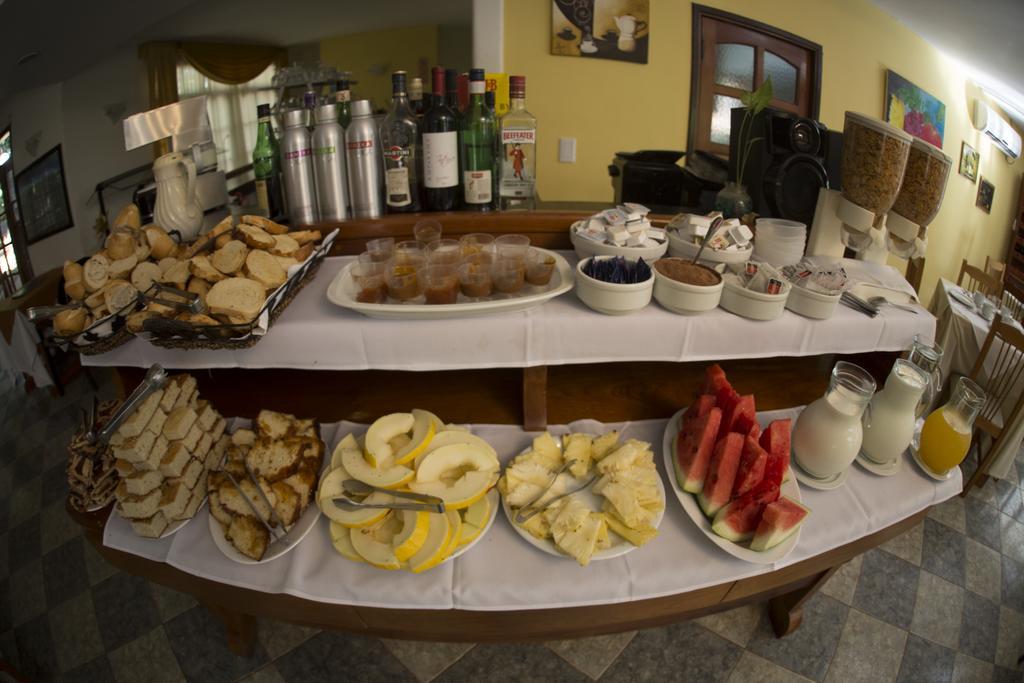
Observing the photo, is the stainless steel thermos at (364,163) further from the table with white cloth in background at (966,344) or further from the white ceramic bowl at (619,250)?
the table with white cloth in background at (966,344)

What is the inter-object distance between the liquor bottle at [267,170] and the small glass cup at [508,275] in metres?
0.76

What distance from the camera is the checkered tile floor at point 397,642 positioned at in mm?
1299

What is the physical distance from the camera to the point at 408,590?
0.82 m

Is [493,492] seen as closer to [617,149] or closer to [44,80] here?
[44,80]

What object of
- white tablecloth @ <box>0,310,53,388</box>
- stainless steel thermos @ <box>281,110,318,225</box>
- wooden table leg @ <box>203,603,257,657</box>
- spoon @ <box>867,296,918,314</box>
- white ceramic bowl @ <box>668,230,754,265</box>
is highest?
stainless steel thermos @ <box>281,110,318,225</box>

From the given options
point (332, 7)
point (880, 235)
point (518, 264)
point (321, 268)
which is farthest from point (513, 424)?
point (332, 7)

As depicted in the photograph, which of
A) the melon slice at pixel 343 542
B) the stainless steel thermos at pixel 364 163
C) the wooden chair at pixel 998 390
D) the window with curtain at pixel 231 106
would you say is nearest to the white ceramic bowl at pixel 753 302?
the melon slice at pixel 343 542

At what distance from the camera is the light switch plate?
Answer: 1.88m

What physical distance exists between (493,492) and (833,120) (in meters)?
1.72

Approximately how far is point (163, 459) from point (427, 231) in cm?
78

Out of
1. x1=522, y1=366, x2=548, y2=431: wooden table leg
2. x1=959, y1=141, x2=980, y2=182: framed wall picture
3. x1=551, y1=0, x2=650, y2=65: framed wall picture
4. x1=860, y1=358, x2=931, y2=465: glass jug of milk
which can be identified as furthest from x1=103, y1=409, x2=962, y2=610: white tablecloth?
x1=551, y1=0, x2=650, y2=65: framed wall picture

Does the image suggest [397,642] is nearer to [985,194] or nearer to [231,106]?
[231,106]

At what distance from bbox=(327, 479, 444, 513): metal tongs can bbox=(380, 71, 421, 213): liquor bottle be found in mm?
794

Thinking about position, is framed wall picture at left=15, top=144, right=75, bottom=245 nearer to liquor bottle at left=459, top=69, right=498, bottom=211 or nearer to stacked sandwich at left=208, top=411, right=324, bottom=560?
stacked sandwich at left=208, top=411, right=324, bottom=560
